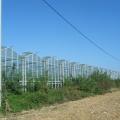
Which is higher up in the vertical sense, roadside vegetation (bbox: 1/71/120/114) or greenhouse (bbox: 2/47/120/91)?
greenhouse (bbox: 2/47/120/91)

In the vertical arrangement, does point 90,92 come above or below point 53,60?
below

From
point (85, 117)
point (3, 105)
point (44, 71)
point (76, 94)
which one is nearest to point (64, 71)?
point (44, 71)

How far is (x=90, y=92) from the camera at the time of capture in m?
35.4

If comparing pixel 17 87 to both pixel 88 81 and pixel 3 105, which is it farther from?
pixel 88 81

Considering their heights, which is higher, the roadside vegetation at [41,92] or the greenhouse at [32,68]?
the greenhouse at [32,68]

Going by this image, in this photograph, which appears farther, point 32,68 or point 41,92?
point 32,68

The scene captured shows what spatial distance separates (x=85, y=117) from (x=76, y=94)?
49.2 ft

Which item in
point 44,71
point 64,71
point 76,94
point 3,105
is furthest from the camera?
point 64,71

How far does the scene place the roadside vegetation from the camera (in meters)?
20.4

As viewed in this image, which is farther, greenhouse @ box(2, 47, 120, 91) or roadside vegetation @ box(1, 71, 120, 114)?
greenhouse @ box(2, 47, 120, 91)

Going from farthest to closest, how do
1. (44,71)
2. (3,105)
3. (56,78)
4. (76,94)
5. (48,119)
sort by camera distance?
(56,78)
(44,71)
(76,94)
(3,105)
(48,119)

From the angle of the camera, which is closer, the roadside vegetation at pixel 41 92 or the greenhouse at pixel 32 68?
the roadside vegetation at pixel 41 92

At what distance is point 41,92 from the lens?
25.7m

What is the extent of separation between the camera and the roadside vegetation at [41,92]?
2039cm
